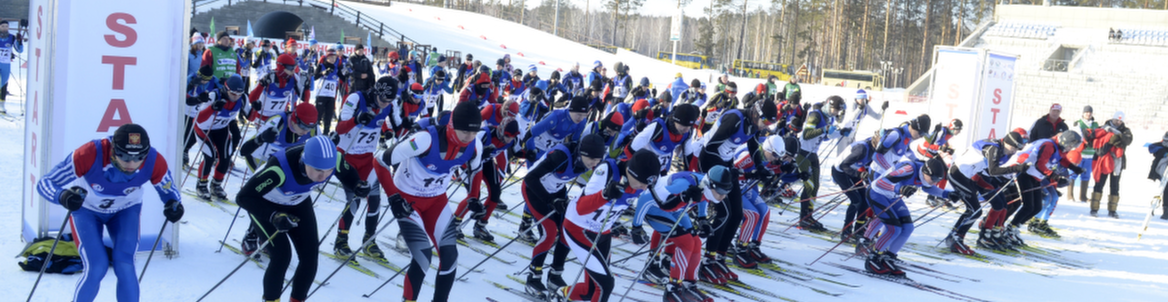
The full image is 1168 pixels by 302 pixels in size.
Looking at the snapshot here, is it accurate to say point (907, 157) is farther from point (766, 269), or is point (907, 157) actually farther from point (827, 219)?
point (766, 269)

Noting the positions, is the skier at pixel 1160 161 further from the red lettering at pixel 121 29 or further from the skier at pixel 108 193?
the red lettering at pixel 121 29

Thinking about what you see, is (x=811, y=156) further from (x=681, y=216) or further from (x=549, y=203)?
(x=549, y=203)

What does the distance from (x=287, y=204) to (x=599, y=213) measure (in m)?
1.92

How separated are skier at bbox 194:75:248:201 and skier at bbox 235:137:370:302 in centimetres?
328

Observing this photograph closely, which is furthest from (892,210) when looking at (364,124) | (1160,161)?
(1160,161)

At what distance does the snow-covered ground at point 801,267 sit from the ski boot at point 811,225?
7.0 inches

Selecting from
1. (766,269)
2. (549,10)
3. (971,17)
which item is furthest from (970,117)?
(549,10)

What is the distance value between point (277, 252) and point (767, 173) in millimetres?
3982

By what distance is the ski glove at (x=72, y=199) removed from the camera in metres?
3.77

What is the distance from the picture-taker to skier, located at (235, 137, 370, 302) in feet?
13.9

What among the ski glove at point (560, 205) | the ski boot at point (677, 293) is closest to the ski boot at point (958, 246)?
the ski boot at point (677, 293)

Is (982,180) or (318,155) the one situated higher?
(318,155)

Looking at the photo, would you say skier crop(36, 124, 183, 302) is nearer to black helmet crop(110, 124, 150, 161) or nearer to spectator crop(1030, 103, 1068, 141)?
black helmet crop(110, 124, 150, 161)

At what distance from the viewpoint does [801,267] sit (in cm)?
748
